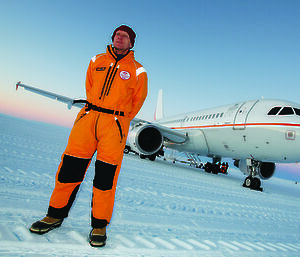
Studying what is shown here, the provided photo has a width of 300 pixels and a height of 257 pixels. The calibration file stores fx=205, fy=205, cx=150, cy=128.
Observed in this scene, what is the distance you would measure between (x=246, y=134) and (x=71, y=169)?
19.0 ft

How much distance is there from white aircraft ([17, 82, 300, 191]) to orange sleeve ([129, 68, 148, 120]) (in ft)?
14.4

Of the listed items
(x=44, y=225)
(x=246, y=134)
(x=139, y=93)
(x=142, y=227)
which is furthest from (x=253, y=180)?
(x=44, y=225)

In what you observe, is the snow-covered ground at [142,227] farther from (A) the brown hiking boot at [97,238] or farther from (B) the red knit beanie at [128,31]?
(B) the red knit beanie at [128,31]

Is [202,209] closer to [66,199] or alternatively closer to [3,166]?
[66,199]

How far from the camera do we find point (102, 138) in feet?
5.27

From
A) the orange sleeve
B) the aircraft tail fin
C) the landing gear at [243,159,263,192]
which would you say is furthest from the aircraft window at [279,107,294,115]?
the aircraft tail fin

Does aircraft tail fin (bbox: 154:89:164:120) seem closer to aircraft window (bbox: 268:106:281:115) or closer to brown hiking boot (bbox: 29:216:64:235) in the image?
aircraft window (bbox: 268:106:281:115)

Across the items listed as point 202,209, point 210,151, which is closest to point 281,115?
point 210,151

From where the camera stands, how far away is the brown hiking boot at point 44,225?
1373 millimetres

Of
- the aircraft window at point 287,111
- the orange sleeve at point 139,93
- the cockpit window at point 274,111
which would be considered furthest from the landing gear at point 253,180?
the orange sleeve at point 139,93

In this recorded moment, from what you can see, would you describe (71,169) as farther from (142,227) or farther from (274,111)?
(274,111)

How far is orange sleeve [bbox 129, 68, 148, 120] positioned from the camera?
181 centimetres

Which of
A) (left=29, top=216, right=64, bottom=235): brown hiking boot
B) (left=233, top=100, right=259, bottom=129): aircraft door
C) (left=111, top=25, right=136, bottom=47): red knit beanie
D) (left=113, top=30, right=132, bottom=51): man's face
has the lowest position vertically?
(left=29, top=216, right=64, bottom=235): brown hiking boot

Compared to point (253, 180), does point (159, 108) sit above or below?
above
